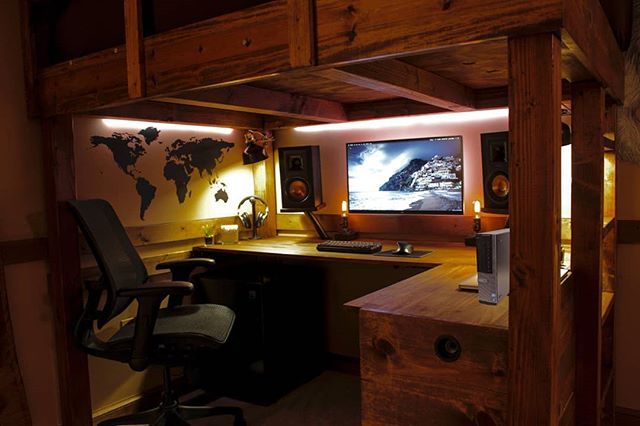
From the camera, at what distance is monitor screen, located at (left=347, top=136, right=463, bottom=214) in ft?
10.3

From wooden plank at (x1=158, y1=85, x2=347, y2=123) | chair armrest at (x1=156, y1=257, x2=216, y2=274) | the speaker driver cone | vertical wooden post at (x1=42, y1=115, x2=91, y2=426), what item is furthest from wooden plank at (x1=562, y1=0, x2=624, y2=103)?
vertical wooden post at (x1=42, y1=115, x2=91, y2=426)

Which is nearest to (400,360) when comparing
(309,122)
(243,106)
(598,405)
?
(598,405)

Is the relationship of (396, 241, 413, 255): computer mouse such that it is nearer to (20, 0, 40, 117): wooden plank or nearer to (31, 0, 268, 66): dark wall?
(31, 0, 268, 66): dark wall

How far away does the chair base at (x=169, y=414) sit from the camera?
2648 millimetres

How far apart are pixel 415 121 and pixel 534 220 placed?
2.14m

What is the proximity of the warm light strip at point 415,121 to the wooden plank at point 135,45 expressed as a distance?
1.77 metres

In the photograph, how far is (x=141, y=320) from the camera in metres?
2.33

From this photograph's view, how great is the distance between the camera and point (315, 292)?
12.0 feet

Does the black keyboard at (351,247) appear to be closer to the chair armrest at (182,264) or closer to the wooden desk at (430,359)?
the chair armrest at (182,264)

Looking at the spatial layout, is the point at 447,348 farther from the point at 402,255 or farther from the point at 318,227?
the point at 318,227

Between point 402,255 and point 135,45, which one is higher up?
point 135,45

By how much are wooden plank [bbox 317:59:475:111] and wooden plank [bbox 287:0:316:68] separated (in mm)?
152

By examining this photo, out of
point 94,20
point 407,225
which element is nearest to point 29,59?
point 94,20

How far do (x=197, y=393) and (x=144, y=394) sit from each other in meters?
0.34
